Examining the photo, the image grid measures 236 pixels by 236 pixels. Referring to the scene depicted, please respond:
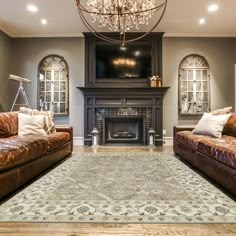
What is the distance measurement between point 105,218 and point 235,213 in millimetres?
1043

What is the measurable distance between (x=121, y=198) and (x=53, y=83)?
15.0 feet

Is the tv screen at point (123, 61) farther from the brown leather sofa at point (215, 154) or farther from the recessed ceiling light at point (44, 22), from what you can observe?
the brown leather sofa at point (215, 154)

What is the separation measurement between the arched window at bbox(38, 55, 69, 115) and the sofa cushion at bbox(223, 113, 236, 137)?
3.98 metres

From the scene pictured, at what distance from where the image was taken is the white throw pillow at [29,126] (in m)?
3.43

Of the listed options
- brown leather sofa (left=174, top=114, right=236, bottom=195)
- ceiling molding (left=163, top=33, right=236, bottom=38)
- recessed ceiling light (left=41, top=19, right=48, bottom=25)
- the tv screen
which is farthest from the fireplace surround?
brown leather sofa (left=174, top=114, right=236, bottom=195)

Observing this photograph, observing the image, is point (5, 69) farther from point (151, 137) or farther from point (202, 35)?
point (202, 35)

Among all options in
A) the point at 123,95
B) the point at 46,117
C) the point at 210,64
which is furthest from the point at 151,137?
the point at 46,117

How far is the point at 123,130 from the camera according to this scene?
19.7 feet

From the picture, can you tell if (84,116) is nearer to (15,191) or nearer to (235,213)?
(15,191)

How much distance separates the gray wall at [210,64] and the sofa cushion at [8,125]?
147 inches

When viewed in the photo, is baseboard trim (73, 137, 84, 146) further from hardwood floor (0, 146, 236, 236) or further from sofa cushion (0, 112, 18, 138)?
hardwood floor (0, 146, 236, 236)

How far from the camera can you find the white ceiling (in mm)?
4309

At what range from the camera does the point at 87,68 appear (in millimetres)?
5863

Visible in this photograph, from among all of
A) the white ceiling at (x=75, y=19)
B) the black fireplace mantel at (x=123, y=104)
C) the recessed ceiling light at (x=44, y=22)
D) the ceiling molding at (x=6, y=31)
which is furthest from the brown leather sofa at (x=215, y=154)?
the ceiling molding at (x=6, y=31)
